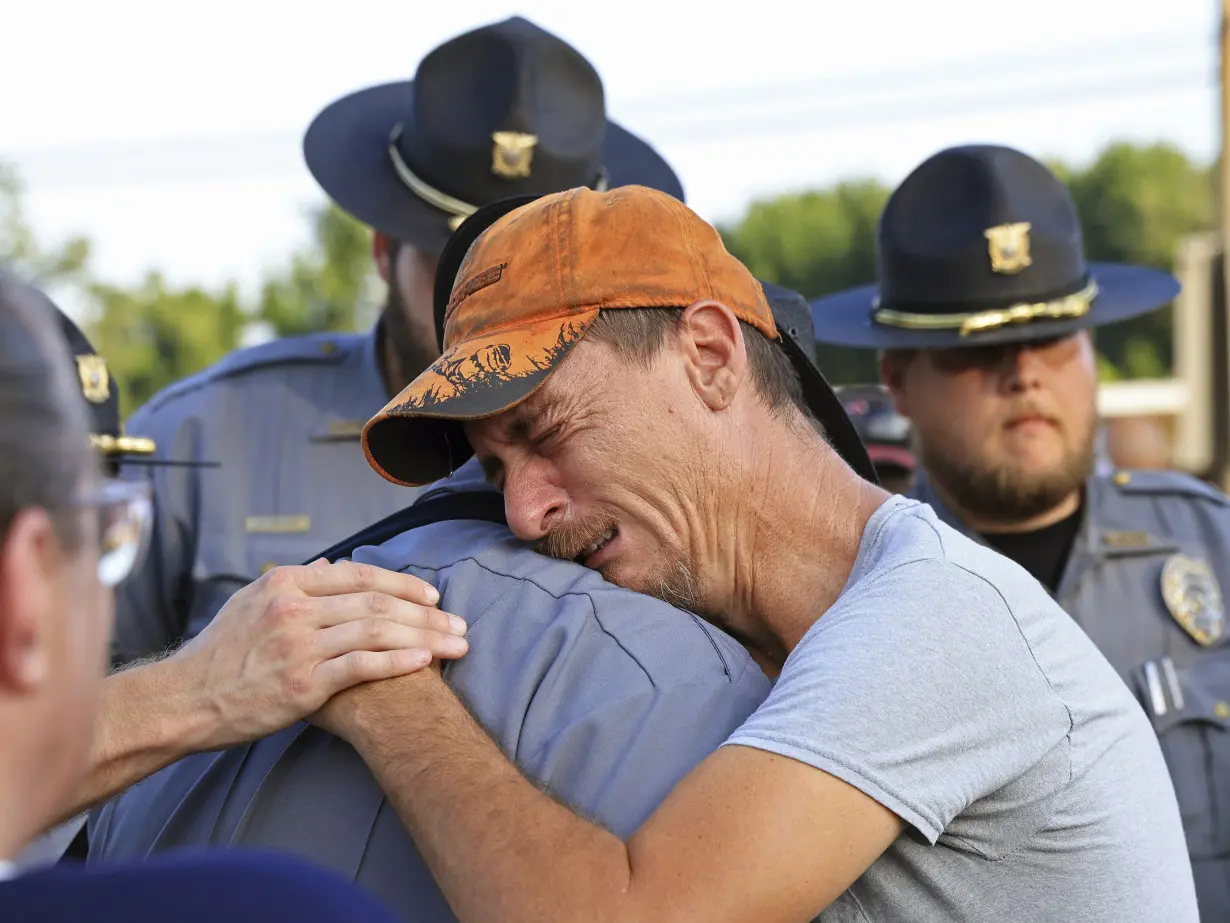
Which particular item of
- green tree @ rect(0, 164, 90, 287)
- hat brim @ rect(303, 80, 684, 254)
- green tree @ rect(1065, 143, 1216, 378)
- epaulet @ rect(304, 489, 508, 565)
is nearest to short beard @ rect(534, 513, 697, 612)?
epaulet @ rect(304, 489, 508, 565)

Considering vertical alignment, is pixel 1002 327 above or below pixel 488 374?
below

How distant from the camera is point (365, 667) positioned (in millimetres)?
2029

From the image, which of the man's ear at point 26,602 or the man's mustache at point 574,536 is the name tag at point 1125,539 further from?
the man's ear at point 26,602

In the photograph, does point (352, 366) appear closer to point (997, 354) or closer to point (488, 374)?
point (997, 354)

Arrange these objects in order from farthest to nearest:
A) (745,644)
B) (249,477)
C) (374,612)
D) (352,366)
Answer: (352,366)
(249,477)
(745,644)
(374,612)

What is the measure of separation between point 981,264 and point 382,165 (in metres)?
1.80

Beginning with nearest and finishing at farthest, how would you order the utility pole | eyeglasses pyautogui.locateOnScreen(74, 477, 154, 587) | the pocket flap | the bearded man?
eyeglasses pyautogui.locateOnScreen(74, 477, 154, 587), the bearded man, the pocket flap, the utility pole

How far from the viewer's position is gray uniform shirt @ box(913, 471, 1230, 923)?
415cm

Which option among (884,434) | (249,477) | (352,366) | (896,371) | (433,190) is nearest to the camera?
(433,190)

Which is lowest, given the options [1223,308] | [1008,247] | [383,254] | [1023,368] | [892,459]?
[1223,308]

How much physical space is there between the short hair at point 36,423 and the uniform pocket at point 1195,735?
12.2ft

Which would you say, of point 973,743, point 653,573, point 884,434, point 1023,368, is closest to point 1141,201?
point 884,434

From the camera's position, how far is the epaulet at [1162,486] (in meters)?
4.82

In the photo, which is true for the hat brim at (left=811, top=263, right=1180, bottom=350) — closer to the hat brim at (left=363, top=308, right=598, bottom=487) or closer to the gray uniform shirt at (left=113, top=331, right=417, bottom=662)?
the gray uniform shirt at (left=113, top=331, right=417, bottom=662)
